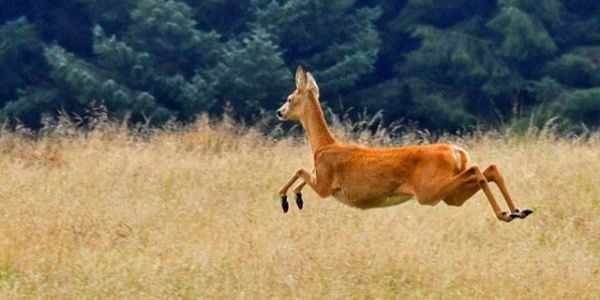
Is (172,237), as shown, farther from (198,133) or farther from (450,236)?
(198,133)

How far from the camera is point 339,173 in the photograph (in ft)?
32.9

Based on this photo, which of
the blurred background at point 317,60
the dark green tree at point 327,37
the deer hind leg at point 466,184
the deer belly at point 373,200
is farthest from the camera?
the dark green tree at point 327,37

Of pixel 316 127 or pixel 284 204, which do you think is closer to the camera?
pixel 284 204

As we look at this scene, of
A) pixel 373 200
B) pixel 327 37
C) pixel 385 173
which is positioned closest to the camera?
pixel 385 173

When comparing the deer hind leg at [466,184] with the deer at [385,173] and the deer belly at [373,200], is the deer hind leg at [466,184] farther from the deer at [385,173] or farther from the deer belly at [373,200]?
the deer belly at [373,200]

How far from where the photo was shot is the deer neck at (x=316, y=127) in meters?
10.4

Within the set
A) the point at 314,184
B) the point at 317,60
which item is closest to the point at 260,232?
the point at 314,184

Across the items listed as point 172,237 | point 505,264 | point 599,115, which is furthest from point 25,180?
point 599,115

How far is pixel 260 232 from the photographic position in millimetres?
9477

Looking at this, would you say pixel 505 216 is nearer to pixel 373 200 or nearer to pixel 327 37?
pixel 373 200

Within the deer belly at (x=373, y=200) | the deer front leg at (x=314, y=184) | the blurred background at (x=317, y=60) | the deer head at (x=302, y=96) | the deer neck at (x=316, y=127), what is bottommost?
the deer belly at (x=373, y=200)

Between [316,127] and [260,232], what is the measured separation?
1.26 m

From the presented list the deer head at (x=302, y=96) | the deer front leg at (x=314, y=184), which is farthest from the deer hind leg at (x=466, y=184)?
the deer head at (x=302, y=96)

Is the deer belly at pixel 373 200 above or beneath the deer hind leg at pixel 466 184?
above
